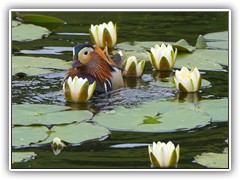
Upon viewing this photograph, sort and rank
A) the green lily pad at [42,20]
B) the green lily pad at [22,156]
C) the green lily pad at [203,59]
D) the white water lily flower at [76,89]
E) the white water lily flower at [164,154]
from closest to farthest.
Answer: the white water lily flower at [164,154], the green lily pad at [22,156], the white water lily flower at [76,89], the green lily pad at [203,59], the green lily pad at [42,20]

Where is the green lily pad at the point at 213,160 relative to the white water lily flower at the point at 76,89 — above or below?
below

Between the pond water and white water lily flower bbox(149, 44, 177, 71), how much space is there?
380mm

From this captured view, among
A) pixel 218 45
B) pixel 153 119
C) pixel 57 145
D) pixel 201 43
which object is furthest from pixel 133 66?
pixel 57 145

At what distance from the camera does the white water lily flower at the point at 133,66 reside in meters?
10.3

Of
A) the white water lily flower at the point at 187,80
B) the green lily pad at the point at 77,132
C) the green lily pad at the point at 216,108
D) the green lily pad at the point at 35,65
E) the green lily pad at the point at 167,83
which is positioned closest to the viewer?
the green lily pad at the point at 77,132

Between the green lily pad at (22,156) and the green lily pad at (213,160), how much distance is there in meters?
1.46

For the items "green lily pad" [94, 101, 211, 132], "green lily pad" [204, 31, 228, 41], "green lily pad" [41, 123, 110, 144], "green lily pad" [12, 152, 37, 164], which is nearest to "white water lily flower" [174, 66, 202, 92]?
"green lily pad" [94, 101, 211, 132]

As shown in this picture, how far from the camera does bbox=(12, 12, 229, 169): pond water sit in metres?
7.42

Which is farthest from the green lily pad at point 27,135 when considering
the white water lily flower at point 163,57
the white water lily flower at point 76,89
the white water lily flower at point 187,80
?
the white water lily flower at point 163,57

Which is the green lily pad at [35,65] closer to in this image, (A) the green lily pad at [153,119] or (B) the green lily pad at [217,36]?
(A) the green lily pad at [153,119]

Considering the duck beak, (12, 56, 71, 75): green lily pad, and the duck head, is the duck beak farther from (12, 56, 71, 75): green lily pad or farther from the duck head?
(12, 56, 71, 75): green lily pad

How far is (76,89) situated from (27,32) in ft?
10.1

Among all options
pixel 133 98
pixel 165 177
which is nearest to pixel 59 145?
pixel 165 177
